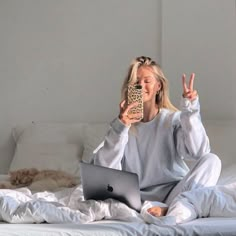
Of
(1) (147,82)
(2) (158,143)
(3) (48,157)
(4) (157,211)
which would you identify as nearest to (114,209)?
(4) (157,211)

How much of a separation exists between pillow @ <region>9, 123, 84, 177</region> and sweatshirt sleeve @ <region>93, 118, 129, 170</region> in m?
0.68

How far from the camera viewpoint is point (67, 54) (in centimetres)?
295

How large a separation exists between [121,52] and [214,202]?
60.7 inches

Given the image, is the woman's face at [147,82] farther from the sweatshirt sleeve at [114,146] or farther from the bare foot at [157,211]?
the bare foot at [157,211]

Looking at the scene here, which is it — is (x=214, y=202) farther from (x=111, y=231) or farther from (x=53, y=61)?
(x=53, y=61)

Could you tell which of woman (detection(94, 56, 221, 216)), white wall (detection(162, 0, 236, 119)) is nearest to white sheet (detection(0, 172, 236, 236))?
woman (detection(94, 56, 221, 216))

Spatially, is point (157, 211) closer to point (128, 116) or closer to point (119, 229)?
point (119, 229)

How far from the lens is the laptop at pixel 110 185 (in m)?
1.55

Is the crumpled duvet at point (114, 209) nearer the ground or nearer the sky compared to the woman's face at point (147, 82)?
nearer the ground

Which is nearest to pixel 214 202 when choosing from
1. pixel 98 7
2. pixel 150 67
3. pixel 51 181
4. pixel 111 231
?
pixel 111 231

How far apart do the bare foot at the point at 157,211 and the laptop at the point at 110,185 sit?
0.06 metres

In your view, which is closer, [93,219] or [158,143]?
[93,219]

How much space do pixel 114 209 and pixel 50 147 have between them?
45.6 inches

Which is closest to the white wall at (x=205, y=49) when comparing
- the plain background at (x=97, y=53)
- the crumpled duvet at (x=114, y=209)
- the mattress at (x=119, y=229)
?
the plain background at (x=97, y=53)
